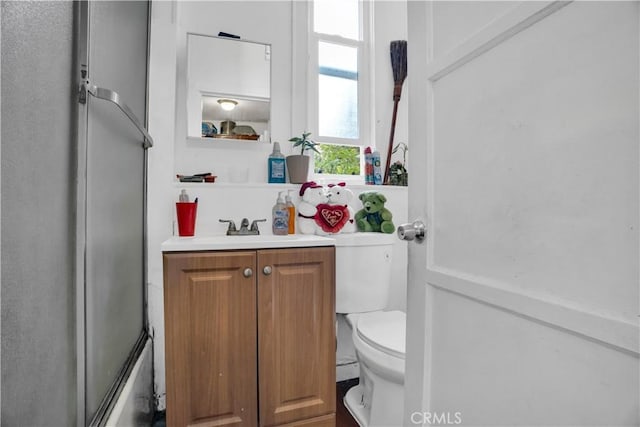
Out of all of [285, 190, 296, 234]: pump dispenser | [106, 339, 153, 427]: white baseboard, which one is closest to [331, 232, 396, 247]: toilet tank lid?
[285, 190, 296, 234]: pump dispenser

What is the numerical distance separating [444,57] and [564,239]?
1.40ft

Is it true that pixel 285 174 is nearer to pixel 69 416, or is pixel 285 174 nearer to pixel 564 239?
pixel 69 416

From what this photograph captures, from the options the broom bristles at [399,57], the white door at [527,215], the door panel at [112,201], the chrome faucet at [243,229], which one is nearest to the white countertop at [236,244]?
the door panel at [112,201]

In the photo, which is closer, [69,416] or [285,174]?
[69,416]

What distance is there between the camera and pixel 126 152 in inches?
41.7

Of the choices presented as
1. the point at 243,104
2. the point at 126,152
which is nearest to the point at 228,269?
Result: the point at 126,152

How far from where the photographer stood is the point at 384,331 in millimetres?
1226

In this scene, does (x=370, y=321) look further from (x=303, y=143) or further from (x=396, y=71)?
(x=396, y=71)

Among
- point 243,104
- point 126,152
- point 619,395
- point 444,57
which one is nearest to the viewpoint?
point 619,395

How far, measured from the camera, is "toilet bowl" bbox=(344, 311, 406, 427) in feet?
3.61

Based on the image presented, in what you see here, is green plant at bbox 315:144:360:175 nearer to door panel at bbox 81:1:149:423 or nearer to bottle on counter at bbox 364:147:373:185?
bottle on counter at bbox 364:147:373:185

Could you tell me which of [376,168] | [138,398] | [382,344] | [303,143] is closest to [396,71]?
[376,168]

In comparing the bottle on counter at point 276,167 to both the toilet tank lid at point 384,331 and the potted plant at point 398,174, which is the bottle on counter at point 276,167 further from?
the toilet tank lid at point 384,331

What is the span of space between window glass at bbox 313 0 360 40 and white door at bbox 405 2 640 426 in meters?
1.24
